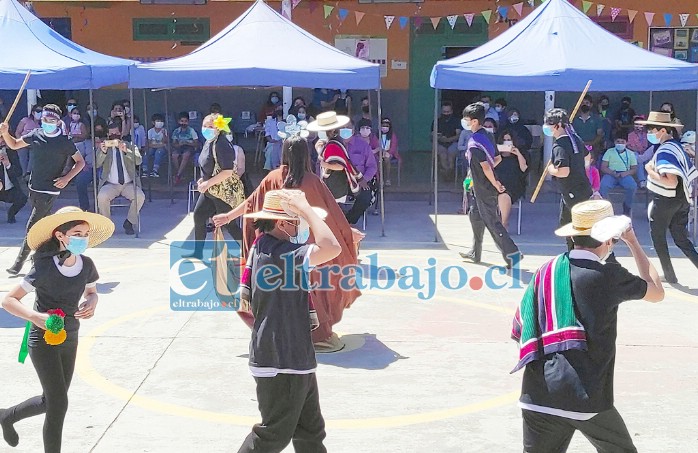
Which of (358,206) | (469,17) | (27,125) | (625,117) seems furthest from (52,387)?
(469,17)

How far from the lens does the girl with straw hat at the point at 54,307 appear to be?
16.4 ft

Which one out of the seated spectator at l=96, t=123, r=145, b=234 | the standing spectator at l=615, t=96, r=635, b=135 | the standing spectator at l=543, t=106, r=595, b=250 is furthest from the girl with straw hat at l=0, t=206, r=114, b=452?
the standing spectator at l=615, t=96, r=635, b=135

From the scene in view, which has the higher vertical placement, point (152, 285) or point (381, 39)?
point (381, 39)

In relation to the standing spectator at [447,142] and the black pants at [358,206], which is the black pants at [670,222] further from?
the standing spectator at [447,142]

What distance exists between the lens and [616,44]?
1229 centimetres

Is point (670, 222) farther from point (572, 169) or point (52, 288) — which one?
point (52, 288)

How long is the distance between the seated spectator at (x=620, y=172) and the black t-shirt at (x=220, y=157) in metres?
5.99

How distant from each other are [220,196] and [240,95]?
34.1 feet

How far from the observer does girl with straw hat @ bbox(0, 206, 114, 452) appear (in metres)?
4.99

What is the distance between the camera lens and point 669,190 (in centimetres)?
945

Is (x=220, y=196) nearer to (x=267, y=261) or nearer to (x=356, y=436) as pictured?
(x=356, y=436)

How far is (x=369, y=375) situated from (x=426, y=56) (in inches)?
531

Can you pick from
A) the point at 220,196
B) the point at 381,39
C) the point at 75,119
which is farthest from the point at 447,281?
the point at 381,39

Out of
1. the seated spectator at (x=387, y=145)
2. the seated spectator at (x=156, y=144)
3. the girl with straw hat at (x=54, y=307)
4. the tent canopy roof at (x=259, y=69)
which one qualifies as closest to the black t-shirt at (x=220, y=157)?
the tent canopy roof at (x=259, y=69)
